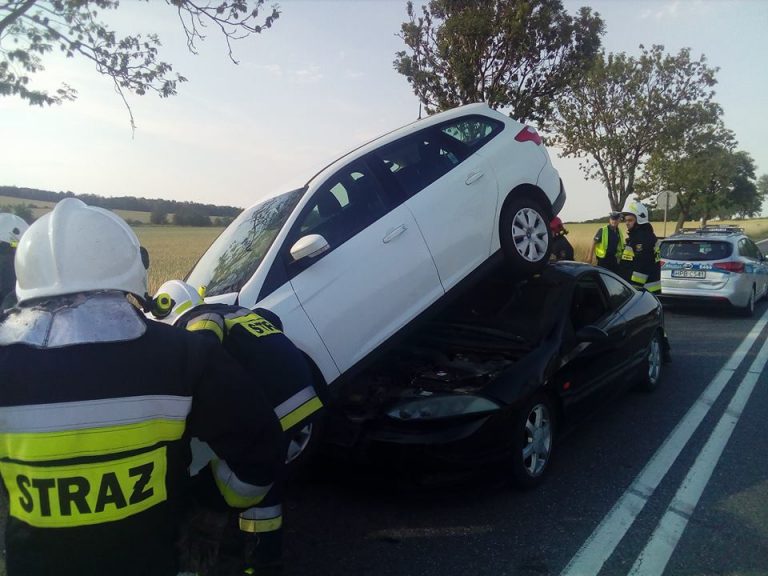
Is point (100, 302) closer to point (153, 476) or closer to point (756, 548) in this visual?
point (153, 476)

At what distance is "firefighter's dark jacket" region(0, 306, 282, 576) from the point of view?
1.31 metres

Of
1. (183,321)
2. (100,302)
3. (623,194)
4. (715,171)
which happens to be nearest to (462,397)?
(183,321)

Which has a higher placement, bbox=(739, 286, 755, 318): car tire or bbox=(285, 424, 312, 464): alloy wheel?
bbox=(285, 424, 312, 464): alloy wheel

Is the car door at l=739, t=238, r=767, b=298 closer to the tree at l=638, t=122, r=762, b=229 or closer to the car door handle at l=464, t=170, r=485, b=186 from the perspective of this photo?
the car door handle at l=464, t=170, r=485, b=186

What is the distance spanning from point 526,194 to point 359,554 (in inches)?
133

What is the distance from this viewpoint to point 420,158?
4.59 meters

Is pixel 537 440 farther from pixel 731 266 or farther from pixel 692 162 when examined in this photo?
→ pixel 692 162

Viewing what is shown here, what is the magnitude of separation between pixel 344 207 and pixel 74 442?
3028 mm

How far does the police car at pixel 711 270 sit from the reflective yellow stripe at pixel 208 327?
10651 millimetres

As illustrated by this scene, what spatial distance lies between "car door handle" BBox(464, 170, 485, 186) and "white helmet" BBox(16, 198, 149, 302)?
347cm

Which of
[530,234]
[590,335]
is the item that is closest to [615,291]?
Result: [530,234]

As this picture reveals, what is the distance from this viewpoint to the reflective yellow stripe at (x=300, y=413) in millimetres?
1681

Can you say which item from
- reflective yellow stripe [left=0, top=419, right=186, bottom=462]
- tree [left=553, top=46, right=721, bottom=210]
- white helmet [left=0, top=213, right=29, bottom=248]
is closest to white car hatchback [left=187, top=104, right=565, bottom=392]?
white helmet [left=0, top=213, right=29, bottom=248]

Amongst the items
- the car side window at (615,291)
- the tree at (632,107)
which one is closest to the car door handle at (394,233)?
the car side window at (615,291)
